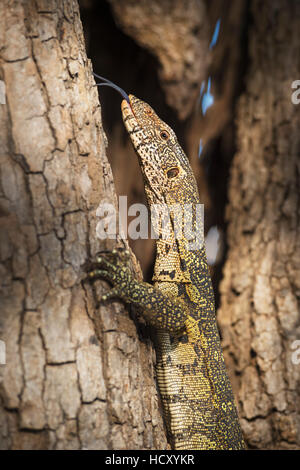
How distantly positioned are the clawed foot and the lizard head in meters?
0.83

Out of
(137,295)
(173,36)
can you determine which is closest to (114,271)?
(137,295)

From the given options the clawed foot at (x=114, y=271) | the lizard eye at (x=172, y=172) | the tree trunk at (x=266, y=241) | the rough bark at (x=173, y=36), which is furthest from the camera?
the rough bark at (x=173, y=36)

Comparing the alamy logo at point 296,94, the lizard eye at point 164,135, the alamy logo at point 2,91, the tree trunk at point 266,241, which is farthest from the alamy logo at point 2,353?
the alamy logo at point 296,94

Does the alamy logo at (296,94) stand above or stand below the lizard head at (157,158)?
above

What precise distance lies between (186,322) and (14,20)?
226 cm

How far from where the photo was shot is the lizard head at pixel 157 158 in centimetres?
312

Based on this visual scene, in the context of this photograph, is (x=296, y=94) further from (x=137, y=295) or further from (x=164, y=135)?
(x=137, y=295)

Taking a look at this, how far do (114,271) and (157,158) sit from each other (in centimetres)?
114

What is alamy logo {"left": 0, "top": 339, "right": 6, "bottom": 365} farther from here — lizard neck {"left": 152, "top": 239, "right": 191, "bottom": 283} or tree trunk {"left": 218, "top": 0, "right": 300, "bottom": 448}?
tree trunk {"left": 218, "top": 0, "right": 300, "bottom": 448}

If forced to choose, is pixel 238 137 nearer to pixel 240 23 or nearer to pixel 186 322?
pixel 240 23

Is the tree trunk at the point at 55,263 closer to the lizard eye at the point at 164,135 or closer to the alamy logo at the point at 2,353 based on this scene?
the alamy logo at the point at 2,353

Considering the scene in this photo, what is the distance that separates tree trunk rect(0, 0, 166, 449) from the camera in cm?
206

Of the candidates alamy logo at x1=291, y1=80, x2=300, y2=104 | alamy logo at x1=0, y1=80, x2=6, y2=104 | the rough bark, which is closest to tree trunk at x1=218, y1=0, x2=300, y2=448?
alamy logo at x1=291, y1=80, x2=300, y2=104
